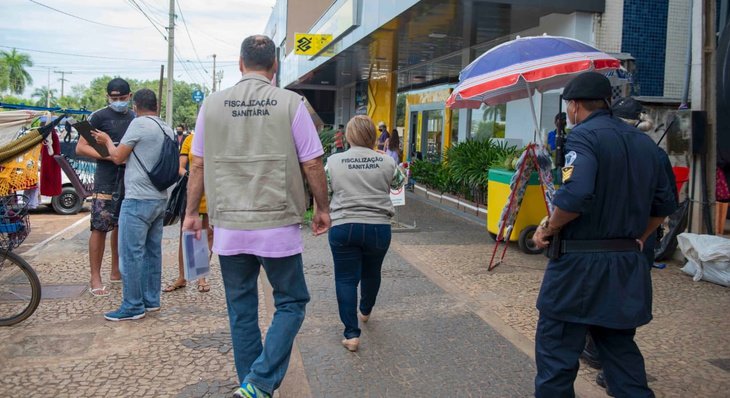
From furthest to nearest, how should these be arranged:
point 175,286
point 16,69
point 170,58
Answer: point 16,69
point 170,58
point 175,286

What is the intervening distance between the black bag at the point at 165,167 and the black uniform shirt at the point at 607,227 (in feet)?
10.7

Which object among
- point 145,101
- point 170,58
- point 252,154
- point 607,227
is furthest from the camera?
point 170,58

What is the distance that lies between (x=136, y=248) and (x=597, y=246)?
355cm

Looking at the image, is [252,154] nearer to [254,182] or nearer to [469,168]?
[254,182]

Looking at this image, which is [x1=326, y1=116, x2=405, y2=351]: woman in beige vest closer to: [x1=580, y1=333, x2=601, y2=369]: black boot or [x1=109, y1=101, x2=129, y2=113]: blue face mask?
[x1=580, y1=333, x2=601, y2=369]: black boot

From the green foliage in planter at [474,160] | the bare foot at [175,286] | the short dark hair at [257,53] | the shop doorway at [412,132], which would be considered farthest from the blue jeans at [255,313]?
the shop doorway at [412,132]

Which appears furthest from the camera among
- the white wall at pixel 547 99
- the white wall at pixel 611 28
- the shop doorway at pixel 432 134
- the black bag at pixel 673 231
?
the shop doorway at pixel 432 134

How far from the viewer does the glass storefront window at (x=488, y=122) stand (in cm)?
1380

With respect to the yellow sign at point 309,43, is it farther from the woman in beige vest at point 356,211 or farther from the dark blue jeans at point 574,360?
the dark blue jeans at point 574,360

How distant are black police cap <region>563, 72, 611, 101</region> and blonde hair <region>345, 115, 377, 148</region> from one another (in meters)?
1.72

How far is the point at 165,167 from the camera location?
16.7 ft

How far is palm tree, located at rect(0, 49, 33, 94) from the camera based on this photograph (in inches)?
3071

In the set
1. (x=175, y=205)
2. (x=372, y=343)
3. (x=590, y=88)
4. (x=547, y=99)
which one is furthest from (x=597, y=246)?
(x=547, y=99)

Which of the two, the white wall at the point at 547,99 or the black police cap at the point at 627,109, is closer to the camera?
the black police cap at the point at 627,109
